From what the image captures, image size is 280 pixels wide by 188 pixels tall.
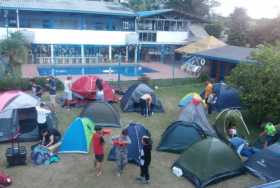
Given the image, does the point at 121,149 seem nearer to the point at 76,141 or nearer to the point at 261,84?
the point at 76,141

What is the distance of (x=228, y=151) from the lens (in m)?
7.69

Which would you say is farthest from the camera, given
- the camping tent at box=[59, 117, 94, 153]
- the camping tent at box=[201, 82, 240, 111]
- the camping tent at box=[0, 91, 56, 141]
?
the camping tent at box=[201, 82, 240, 111]

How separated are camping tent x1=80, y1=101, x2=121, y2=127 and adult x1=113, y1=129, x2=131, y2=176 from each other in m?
3.34

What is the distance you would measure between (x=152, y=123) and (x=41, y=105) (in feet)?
14.2

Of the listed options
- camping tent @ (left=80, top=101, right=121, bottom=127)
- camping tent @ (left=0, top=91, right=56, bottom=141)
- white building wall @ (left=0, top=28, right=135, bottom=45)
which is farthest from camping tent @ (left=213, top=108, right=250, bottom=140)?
white building wall @ (left=0, top=28, right=135, bottom=45)

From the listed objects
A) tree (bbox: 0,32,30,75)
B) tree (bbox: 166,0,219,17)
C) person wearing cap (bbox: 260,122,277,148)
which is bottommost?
person wearing cap (bbox: 260,122,277,148)

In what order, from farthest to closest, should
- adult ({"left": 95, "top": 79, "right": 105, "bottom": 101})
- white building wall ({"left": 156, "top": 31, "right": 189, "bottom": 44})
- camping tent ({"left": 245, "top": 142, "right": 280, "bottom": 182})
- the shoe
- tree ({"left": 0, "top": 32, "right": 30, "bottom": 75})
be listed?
1. white building wall ({"left": 156, "top": 31, "right": 189, "bottom": 44})
2. tree ({"left": 0, "top": 32, "right": 30, "bottom": 75})
3. adult ({"left": 95, "top": 79, "right": 105, "bottom": 101})
4. the shoe
5. camping tent ({"left": 245, "top": 142, "right": 280, "bottom": 182})

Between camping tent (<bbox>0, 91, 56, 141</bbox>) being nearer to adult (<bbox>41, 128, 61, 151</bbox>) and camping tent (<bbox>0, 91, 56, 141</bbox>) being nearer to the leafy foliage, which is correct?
adult (<bbox>41, 128, 61, 151</bbox>)

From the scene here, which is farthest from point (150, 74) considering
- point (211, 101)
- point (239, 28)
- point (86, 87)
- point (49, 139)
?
point (49, 139)

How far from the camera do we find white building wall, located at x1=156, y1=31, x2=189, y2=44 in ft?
94.1

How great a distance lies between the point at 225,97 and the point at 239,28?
1987 cm

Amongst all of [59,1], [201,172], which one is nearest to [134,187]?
[201,172]

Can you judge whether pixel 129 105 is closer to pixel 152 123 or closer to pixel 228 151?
pixel 152 123

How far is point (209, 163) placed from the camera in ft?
24.2
